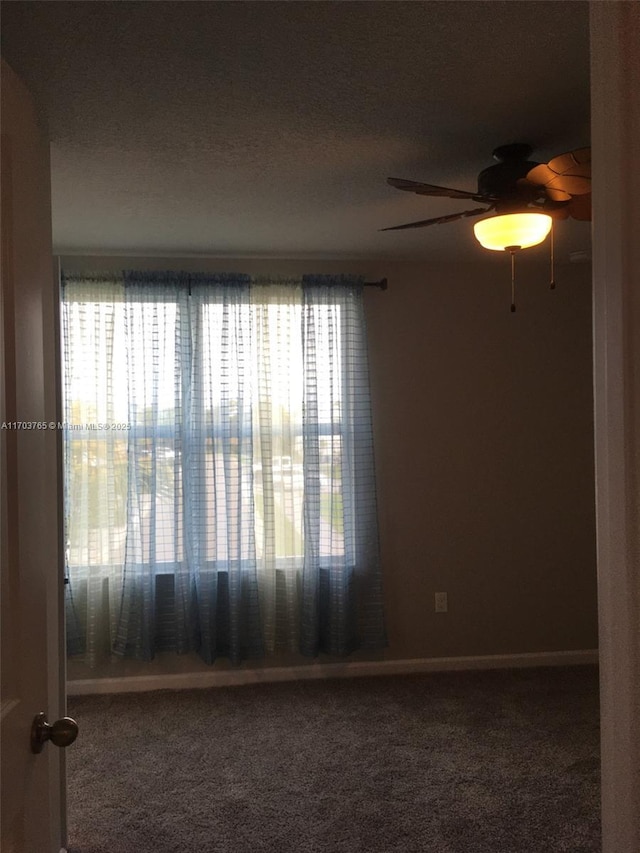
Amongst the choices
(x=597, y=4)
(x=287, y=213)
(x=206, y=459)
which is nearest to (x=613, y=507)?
(x=597, y=4)

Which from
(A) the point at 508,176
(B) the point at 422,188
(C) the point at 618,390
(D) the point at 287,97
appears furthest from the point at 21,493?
(A) the point at 508,176

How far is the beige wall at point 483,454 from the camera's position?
4.13 m

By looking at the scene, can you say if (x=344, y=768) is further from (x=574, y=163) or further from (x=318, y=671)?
(x=574, y=163)

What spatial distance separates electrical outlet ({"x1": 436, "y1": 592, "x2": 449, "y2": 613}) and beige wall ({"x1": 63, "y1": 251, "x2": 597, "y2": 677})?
41 millimetres

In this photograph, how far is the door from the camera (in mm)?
1014


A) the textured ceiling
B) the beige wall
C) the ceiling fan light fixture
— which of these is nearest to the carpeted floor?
the beige wall

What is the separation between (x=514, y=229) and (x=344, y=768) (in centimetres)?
230

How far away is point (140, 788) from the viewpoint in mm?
2807

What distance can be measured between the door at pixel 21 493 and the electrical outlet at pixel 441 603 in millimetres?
3181

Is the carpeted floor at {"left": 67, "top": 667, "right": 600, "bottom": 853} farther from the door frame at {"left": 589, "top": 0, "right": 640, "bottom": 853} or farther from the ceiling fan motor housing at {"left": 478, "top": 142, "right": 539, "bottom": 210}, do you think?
the ceiling fan motor housing at {"left": 478, "top": 142, "right": 539, "bottom": 210}

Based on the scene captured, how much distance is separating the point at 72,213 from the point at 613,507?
9.22 ft

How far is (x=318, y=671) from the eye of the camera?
4016mm

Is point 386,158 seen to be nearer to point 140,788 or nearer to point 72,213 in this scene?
point 72,213

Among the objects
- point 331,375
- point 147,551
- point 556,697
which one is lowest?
point 556,697
